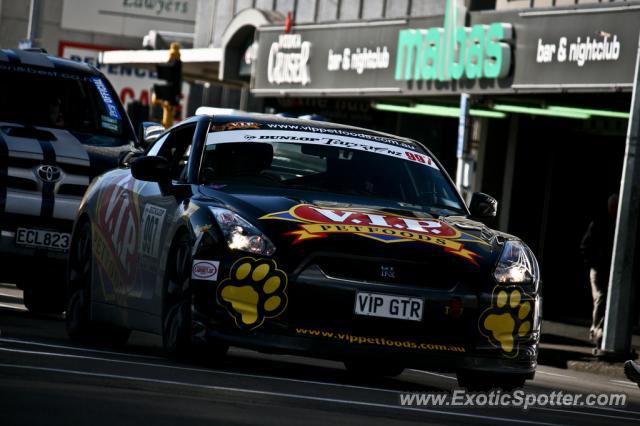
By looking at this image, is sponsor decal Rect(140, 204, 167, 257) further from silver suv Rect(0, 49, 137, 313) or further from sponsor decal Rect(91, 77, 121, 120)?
sponsor decal Rect(91, 77, 121, 120)

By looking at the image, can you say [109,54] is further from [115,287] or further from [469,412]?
[469,412]

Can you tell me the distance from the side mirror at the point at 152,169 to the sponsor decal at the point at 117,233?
1.39ft

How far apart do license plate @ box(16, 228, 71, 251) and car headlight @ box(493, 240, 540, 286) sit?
5.33m

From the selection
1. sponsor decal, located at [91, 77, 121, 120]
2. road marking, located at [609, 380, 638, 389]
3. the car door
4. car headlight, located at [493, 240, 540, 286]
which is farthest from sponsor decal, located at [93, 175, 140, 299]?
road marking, located at [609, 380, 638, 389]

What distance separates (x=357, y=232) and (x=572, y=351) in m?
11.0

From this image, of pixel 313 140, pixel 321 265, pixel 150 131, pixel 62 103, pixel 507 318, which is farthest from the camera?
pixel 62 103

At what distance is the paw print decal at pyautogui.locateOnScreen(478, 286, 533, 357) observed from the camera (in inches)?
379

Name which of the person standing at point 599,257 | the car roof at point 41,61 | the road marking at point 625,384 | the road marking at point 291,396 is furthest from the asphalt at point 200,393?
the person standing at point 599,257

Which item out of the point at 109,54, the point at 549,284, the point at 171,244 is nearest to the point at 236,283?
the point at 171,244

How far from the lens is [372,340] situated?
9.44 metres

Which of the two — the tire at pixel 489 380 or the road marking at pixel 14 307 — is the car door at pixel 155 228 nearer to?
the tire at pixel 489 380

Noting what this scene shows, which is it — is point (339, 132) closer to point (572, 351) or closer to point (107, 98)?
point (107, 98)

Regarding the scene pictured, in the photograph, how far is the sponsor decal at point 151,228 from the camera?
10469 mm

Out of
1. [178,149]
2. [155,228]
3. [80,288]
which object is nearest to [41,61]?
[80,288]
